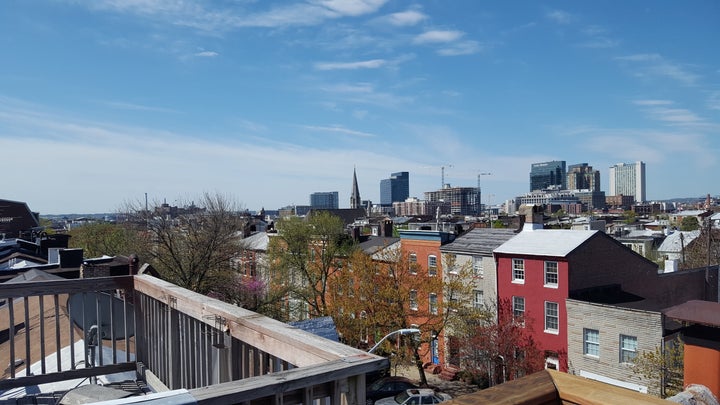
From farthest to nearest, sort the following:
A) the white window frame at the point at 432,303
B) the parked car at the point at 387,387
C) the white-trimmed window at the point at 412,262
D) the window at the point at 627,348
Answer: the white window frame at the point at 432,303
the white-trimmed window at the point at 412,262
the parked car at the point at 387,387
the window at the point at 627,348

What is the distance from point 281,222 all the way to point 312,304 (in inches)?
277

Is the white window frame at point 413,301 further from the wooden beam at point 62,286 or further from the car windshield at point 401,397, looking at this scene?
the wooden beam at point 62,286

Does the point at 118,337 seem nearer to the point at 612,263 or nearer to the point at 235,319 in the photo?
the point at 235,319

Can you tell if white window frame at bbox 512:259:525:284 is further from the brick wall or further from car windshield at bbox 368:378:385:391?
car windshield at bbox 368:378:385:391

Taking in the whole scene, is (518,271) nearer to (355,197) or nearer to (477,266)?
(477,266)

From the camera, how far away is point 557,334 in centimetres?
2473

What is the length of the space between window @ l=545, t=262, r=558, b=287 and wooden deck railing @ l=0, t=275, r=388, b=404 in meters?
22.3

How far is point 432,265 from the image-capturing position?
105ft

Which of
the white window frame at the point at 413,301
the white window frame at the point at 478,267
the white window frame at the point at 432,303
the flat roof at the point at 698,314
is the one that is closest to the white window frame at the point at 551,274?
the white window frame at the point at 478,267

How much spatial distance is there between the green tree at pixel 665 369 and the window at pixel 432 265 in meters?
13.3

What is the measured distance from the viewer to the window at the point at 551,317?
25.0 metres

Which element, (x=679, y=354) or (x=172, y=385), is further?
(x=679, y=354)

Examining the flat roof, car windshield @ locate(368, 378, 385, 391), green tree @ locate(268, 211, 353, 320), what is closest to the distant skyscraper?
green tree @ locate(268, 211, 353, 320)

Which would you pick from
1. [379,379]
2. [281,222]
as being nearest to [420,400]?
[379,379]
